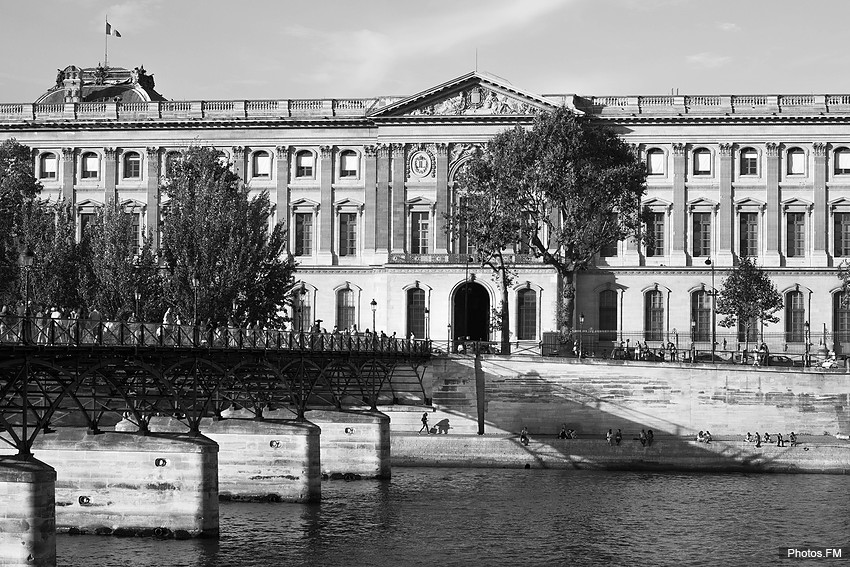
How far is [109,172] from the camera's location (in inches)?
4852

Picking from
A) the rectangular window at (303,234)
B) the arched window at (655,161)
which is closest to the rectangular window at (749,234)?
the arched window at (655,161)

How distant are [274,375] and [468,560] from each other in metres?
16.6

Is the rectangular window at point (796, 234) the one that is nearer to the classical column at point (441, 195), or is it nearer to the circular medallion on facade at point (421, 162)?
the classical column at point (441, 195)

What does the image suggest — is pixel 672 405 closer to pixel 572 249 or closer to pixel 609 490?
pixel 572 249

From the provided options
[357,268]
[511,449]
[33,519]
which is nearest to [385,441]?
[511,449]

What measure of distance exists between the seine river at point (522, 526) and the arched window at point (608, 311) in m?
38.3

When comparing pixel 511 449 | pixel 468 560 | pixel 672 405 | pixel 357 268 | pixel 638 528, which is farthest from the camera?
pixel 357 268

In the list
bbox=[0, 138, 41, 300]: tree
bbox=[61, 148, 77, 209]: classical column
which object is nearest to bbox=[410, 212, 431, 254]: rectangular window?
bbox=[61, 148, 77, 209]: classical column

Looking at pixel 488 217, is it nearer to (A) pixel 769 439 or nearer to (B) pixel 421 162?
(B) pixel 421 162

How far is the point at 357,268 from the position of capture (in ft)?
392

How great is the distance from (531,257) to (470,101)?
1302cm

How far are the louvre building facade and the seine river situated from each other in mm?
37496

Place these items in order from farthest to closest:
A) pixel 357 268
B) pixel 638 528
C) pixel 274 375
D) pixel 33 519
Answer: pixel 357 268 → pixel 274 375 → pixel 638 528 → pixel 33 519

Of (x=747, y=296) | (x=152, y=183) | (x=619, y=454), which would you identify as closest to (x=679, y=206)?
(x=747, y=296)
